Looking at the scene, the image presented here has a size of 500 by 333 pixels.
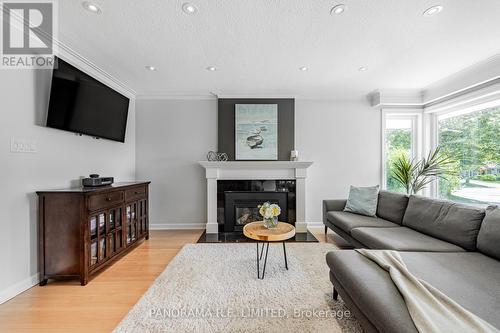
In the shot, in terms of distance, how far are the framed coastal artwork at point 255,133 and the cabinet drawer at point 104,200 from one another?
2.02 meters

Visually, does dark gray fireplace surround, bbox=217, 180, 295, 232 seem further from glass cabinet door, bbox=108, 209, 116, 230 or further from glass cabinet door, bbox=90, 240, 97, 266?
glass cabinet door, bbox=90, 240, 97, 266

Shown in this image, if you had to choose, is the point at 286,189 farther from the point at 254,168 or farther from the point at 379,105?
the point at 379,105

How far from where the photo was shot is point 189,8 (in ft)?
6.13

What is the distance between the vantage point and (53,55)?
92.2 inches

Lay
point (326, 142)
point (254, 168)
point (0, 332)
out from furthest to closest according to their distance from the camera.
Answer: point (326, 142)
point (254, 168)
point (0, 332)

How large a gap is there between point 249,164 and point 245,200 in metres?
0.66

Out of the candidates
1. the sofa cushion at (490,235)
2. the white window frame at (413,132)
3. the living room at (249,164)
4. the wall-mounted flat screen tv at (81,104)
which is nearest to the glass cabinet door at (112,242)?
the living room at (249,164)

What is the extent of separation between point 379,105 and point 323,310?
3.81 meters

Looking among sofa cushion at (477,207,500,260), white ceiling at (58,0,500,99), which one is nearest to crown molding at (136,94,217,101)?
white ceiling at (58,0,500,99)

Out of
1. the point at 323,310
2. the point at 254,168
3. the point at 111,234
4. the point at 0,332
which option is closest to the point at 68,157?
the point at 111,234

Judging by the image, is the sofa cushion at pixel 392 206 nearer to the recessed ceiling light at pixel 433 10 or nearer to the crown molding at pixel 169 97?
the recessed ceiling light at pixel 433 10

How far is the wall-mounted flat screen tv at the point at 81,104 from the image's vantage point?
7.45 ft

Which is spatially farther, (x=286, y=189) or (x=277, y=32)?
(x=286, y=189)

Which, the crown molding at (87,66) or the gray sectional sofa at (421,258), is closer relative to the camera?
the gray sectional sofa at (421,258)
